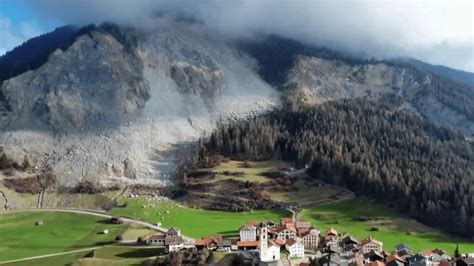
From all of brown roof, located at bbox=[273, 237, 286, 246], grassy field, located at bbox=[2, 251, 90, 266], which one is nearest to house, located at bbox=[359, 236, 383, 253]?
brown roof, located at bbox=[273, 237, 286, 246]

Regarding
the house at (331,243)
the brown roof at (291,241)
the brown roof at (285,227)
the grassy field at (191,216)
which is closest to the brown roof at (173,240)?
the brown roof at (291,241)

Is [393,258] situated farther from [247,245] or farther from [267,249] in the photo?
[247,245]

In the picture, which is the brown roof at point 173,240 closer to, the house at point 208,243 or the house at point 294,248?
the house at point 208,243

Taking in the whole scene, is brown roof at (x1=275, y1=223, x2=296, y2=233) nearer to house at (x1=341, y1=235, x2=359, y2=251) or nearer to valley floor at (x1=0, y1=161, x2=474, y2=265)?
house at (x1=341, y1=235, x2=359, y2=251)

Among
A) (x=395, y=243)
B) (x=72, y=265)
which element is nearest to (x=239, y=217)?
(x=395, y=243)

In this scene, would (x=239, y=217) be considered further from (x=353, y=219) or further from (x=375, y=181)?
(x=375, y=181)

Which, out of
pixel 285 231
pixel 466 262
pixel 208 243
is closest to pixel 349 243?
pixel 285 231
